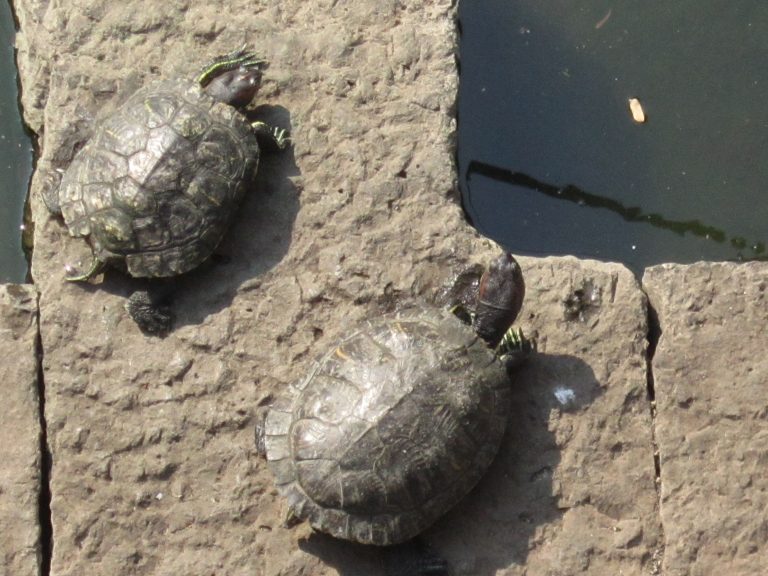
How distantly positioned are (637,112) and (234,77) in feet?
8.38

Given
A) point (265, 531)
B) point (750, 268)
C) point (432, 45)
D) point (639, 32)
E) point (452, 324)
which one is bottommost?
point (265, 531)

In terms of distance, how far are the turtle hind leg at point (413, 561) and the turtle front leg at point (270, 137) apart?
213 cm

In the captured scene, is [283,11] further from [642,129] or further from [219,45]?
[642,129]

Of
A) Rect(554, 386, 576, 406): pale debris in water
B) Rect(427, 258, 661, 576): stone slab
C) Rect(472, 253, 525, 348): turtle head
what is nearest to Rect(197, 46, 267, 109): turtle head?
Rect(472, 253, 525, 348): turtle head

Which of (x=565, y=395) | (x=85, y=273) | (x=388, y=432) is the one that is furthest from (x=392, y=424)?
(x=85, y=273)

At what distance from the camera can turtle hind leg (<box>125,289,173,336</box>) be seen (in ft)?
17.4

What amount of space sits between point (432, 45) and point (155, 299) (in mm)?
2018

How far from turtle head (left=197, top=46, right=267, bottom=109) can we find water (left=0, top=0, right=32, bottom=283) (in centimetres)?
139

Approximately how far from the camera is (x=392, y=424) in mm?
4863

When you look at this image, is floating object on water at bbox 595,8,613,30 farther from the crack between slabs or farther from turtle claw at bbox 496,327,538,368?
turtle claw at bbox 496,327,538,368

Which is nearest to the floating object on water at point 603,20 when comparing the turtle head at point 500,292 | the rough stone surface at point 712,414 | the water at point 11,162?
the rough stone surface at point 712,414

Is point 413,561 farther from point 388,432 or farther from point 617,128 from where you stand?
point 617,128

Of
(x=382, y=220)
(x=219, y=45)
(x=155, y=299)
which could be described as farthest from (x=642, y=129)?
(x=155, y=299)

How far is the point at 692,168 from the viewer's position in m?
6.50
